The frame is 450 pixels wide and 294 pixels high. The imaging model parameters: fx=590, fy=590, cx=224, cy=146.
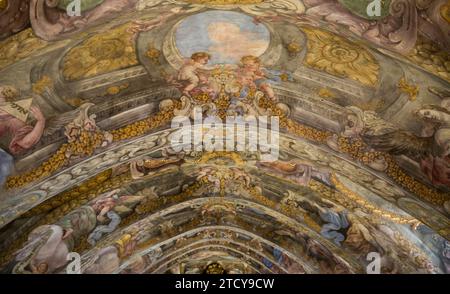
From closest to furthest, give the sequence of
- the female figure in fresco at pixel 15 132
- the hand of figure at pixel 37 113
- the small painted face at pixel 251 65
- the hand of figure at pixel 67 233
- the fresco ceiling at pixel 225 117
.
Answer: the fresco ceiling at pixel 225 117
the female figure in fresco at pixel 15 132
the hand of figure at pixel 37 113
the small painted face at pixel 251 65
the hand of figure at pixel 67 233

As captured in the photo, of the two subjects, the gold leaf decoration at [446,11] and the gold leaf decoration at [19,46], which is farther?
the gold leaf decoration at [19,46]

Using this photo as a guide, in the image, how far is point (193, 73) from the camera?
11859 millimetres

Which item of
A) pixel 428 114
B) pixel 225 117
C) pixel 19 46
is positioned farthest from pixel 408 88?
pixel 19 46

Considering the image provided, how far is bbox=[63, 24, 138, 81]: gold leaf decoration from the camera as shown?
10.4m

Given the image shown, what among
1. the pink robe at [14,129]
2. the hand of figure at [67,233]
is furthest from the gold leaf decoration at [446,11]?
the hand of figure at [67,233]

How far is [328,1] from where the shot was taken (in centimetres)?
929

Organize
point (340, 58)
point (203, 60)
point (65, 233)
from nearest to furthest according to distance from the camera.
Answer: point (340, 58) → point (203, 60) → point (65, 233)

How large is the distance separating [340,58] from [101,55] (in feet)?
14.3

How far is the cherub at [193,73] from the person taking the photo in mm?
11523

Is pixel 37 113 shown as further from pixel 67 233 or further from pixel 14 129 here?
pixel 67 233

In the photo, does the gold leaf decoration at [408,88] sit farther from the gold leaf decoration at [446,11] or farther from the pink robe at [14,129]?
the pink robe at [14,129]

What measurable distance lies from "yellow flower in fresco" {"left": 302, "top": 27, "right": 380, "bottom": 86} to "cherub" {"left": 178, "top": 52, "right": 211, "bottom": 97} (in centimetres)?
204
